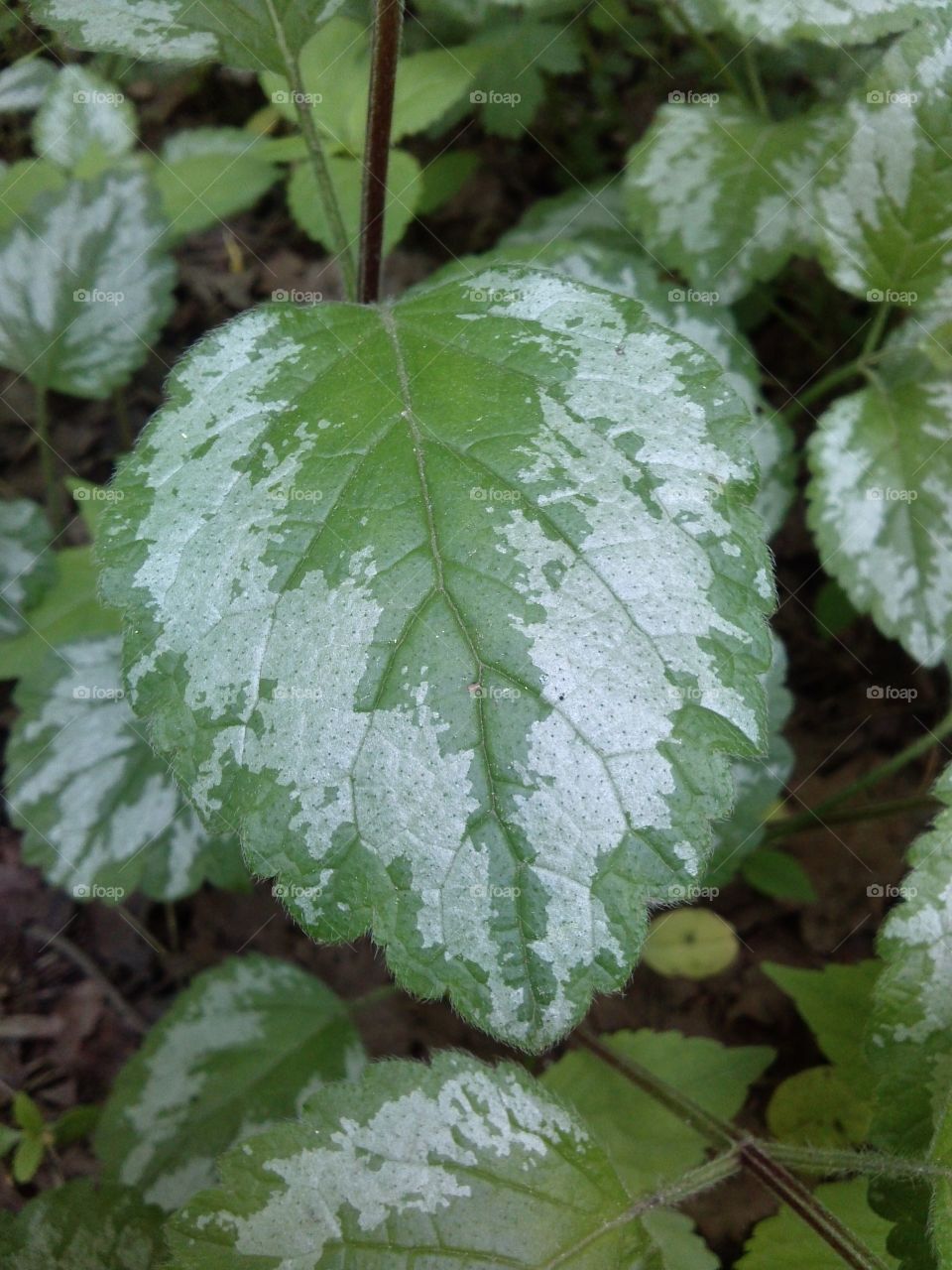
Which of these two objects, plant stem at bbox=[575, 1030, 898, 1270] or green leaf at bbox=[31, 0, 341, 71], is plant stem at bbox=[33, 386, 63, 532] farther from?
plant stem at bbox=[575, 1030, 898, 1270]

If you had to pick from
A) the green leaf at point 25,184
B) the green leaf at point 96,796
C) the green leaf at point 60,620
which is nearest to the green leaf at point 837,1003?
the green leaf at point 96,796

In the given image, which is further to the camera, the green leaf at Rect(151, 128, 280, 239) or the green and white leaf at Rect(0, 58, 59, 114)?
the green and white leaf at Rect(0, 58, 59, 114)

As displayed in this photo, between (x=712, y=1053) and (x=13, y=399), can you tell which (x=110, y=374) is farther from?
(x=712, y=1053)

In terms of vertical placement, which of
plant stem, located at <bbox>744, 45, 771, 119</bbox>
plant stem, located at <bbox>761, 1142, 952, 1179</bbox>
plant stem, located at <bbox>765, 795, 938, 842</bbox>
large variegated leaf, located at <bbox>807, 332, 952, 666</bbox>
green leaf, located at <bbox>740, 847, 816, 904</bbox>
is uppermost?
plant stem, located at <bbox>744, 45, 771, 119</bbox>

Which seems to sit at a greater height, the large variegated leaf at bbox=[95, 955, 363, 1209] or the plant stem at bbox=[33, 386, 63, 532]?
the plant stem at bbox=[33, 386, 63, 532]

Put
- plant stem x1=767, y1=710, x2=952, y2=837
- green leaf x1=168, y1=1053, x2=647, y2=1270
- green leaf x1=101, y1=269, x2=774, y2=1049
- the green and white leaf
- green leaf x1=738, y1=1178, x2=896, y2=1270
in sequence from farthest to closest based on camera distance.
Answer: the green and white leaf
plant stem x1=767, y1=710, x2=952, y2=837
green leaf x1=738, y1=1178, x2=896, y2=1270
green leaf x1=168, y1=1053, x2=647, y2=1270
green leaf x1=101, y1=269, x2=774, y2=1049

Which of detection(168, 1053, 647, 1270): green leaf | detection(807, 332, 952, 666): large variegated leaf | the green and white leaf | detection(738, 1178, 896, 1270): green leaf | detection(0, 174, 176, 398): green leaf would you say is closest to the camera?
detection(168, 1053, 647, 1270): green leaf

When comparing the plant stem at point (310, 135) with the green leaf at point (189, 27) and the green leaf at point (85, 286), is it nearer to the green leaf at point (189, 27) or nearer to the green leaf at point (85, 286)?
the green leaf at point (189, 27)

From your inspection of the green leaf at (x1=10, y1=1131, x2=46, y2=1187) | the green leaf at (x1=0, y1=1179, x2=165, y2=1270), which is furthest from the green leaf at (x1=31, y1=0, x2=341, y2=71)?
the green leaf at (x1=10, y1=1131, x2=46, y2=1187)

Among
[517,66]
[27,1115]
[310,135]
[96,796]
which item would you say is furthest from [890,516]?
[27,1115]
